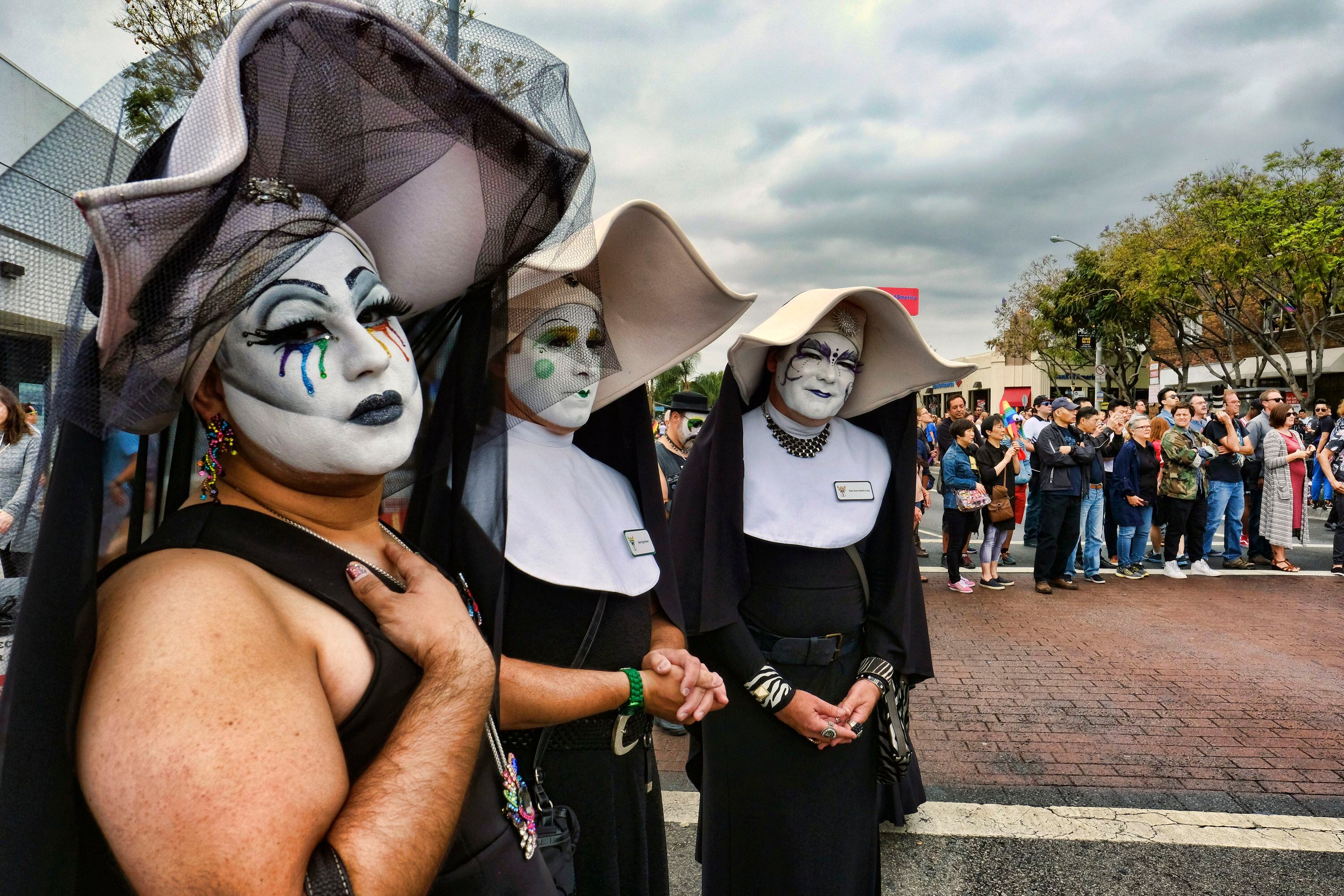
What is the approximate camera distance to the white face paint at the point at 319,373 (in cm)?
101

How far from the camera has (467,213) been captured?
1253mm

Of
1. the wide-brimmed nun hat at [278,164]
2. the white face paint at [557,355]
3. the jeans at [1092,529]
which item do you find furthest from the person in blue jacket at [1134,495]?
the wide-brimmed nun hat at [278,164]

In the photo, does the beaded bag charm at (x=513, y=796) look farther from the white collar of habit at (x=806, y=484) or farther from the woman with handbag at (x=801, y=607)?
the white collar of habit at (x=806, y=484)

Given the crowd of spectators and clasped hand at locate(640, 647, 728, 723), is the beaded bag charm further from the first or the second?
the crowd of spectators

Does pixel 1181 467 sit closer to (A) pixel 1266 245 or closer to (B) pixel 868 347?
(B) pixel 868 347

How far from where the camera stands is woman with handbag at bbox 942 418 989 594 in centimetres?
789

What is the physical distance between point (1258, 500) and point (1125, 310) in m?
21.0

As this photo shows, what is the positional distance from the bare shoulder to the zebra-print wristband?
5.25ft

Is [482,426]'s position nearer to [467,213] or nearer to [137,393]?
[467,213]

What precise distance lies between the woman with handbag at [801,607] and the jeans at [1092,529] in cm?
683

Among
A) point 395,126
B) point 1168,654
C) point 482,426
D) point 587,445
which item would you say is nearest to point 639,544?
point 587,445

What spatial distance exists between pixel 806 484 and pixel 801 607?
0.40m

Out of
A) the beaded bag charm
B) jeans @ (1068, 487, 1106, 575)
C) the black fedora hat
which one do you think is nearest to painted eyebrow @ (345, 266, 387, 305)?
the beaded bag charm

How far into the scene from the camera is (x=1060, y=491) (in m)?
7.83
